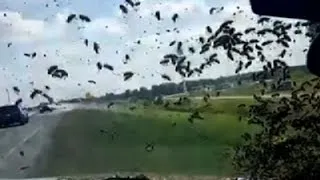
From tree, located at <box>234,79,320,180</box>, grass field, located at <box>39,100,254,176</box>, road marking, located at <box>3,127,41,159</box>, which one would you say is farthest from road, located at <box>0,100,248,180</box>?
tree, located at <box>234,79,320,180</box>

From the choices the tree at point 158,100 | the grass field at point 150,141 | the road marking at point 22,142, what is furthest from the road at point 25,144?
the tree at point 158,100

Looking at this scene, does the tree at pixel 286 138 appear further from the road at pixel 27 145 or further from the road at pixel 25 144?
the road at pixel 25 144

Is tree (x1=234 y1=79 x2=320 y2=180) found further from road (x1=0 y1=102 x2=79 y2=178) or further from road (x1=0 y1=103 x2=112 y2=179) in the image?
road (x1=0 y1=102 x2=79 y2=178)

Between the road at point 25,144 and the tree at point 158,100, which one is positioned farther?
the road at point 25,144

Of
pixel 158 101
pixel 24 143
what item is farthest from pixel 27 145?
pixel 158 101

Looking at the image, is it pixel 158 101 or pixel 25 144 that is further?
pixel 25 144

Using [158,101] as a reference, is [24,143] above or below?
below

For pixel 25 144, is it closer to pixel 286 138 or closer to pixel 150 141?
pixel 150 141
